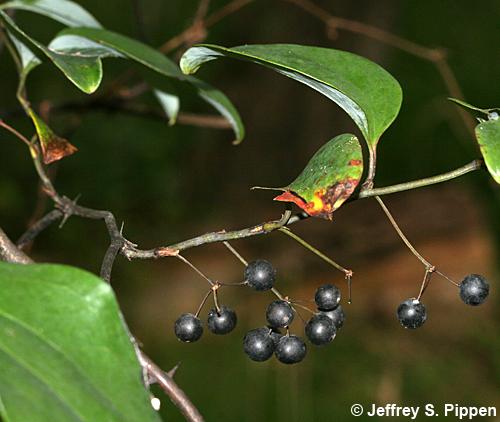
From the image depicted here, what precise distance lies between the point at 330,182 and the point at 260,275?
17 centimetres

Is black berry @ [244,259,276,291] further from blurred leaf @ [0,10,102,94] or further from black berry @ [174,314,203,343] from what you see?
blurred leaf @ [0,10,102,94]

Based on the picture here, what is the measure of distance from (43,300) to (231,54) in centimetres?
37

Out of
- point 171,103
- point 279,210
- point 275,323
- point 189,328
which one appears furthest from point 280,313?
point 279,210

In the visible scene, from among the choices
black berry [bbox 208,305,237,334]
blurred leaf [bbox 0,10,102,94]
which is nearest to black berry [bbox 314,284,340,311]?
black berry [bbox 208,305,237,334]

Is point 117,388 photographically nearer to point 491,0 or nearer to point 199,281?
point 199,281

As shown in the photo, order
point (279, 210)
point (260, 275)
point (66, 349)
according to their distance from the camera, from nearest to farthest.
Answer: point (66, 349) → point (260, 275) → point (279, 210)

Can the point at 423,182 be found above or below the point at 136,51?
below

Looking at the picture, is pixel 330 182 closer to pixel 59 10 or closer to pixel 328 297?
pixel 328 297

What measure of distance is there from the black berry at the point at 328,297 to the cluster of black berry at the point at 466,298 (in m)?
0.07

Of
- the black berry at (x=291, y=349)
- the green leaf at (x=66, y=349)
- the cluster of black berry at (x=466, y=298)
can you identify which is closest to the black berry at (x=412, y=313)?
the cluster of black berry at (x=466, y=298)

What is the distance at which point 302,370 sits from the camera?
297 cm

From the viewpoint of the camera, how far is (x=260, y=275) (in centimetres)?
89

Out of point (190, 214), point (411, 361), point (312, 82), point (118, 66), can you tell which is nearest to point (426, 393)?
point (411, 361)

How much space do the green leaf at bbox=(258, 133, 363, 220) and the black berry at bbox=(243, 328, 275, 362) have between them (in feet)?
0.75
